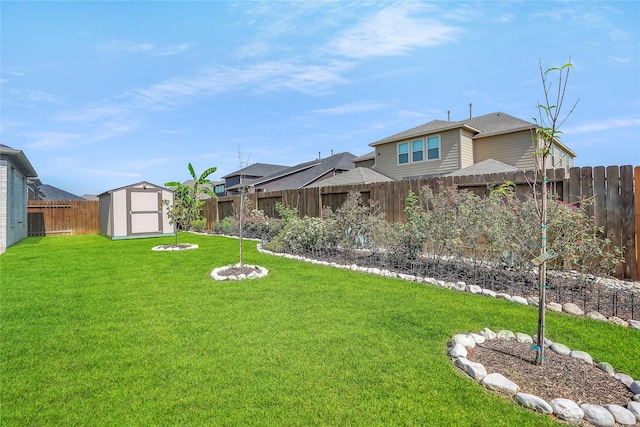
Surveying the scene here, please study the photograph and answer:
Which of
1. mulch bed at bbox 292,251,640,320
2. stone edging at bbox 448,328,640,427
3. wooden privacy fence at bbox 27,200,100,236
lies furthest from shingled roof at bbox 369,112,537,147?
wooden privacy fence at bbox 27,200,100,236

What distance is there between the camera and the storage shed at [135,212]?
15359 mm

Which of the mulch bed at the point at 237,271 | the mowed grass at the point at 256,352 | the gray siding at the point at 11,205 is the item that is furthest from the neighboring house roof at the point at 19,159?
the mulch bed at the point at 237,271

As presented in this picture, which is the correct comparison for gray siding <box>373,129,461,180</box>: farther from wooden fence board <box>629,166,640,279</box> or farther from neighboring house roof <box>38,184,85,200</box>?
neighboring house roof <box>38,184,85,200</box>

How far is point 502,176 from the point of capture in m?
7.01

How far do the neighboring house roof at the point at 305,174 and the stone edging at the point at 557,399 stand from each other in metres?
19.5

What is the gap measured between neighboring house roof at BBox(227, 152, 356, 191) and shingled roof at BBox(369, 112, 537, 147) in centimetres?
671

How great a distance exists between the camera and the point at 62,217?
18.2 metres

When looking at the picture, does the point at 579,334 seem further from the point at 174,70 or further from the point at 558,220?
the point at 174,70

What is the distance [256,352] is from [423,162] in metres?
14.8

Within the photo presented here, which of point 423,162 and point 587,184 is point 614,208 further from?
point 423,162

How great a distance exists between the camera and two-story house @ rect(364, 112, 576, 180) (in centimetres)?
1454

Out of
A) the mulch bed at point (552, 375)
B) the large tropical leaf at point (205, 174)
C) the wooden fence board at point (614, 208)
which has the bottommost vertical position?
the mulch bed at point (552, 375)

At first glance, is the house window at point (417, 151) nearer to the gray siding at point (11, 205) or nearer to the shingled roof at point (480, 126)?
the shingled roof at point (480, 126)

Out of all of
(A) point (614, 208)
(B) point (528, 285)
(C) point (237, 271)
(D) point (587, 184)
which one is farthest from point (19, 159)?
(A) point (614, 208)
